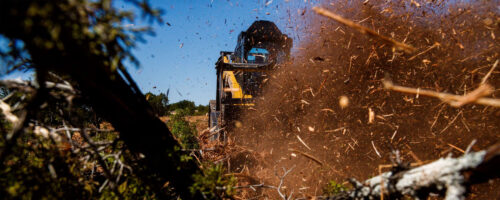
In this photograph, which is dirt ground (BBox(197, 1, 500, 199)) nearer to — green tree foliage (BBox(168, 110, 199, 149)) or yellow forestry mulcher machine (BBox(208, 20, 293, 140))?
yellow forestry mulcher machine (BBox(208, 20, 293, 140))

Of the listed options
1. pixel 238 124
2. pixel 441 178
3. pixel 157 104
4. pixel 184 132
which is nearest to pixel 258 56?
pixel 184 132

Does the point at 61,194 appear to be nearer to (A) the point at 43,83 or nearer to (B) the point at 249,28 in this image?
(A) the point at 43,83

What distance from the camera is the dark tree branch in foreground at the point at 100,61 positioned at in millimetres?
1173

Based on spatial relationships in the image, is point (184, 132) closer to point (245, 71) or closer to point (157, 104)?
point (245, 71)

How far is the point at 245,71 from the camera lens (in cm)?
590

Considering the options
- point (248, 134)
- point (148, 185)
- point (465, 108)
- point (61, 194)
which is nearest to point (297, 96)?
point (248, 134)

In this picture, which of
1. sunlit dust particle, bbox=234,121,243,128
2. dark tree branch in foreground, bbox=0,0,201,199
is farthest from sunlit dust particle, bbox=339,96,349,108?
dark tree branch in foreground, bbox=0,0,201,199

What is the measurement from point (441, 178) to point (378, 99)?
91.0 inches

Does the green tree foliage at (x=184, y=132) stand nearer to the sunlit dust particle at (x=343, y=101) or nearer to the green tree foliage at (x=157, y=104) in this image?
the green tree foliage at (x=157, y=104)

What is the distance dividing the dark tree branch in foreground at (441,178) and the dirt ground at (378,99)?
0.83 meters

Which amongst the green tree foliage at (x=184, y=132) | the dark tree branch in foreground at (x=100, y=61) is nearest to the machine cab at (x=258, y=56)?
the green tree foliage at (x=184, y=132)

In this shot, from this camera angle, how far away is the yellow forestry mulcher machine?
5.66m

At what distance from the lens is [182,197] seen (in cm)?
235

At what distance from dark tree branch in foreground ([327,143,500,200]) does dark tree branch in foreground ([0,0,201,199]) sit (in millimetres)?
1607
